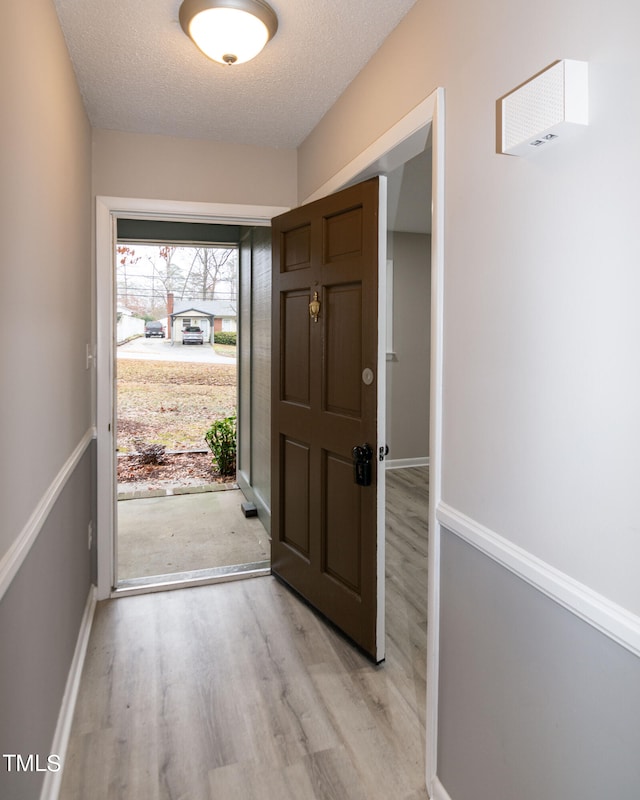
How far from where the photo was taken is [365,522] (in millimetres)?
2217

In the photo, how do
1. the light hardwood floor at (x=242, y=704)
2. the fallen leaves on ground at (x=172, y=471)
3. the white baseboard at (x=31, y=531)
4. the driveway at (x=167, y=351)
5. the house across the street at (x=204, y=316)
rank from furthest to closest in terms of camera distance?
the driveway at (x=167, y=351)
the house across the street at (x=204, y=316)
the fallen leaves on ground at (x=172, y=471)
the light hardwood floor at (x=242, y=704)
the white baseboard at (x=31, y=531)

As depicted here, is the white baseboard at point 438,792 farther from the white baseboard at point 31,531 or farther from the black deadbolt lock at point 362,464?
the white baseboard at point 31,531

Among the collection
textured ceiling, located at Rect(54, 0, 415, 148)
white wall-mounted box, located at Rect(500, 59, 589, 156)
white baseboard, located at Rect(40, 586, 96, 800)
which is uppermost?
textured ceiling, located at Rect(54, 0, 415, 148)

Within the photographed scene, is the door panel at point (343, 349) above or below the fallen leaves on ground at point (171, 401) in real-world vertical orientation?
above

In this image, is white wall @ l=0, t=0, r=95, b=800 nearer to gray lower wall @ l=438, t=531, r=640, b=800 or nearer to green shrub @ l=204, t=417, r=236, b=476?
gray lower wall @ l=438, t=531, r=640, b=800

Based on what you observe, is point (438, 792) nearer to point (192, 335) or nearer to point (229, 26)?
point (229, 26)

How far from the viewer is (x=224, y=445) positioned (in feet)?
17.9

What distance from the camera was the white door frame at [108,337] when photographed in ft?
8.79

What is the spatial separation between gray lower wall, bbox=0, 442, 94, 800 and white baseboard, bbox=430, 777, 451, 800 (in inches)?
43.4

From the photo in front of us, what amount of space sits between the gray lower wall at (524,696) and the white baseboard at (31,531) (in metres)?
1.11

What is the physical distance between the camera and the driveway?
18.6 ft

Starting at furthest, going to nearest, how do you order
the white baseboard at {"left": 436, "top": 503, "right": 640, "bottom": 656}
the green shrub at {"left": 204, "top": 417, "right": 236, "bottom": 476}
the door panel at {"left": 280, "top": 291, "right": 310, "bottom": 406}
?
the green shrub at {"left": 204, "top": 417, "right": 236, "bottom": 476} < the door panel at {"left": 280, "top": 291, "right": 310, "bottom": 406} < the white baseboard at {"left": 436, "top": 503, "right": 640, "bottom": 656}

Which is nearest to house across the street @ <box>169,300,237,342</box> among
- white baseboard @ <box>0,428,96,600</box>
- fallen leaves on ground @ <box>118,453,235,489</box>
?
fallen leaves on ground @ <box>118,453,235,489</box>

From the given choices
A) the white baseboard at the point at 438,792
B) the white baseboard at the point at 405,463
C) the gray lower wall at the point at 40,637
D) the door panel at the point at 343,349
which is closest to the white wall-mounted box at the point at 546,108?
the door panel at the point at 343,349
